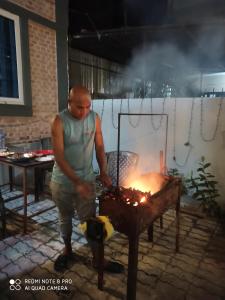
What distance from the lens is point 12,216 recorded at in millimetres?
4266

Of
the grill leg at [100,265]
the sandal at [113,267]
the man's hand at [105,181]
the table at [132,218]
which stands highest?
the man's hand at [105,181]

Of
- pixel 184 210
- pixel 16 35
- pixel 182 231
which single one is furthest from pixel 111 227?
pixel 16 35

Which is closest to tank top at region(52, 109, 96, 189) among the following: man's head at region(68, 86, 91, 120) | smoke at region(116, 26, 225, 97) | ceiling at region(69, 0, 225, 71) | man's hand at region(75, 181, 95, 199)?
man's head at region(68, 86, 91, 120)

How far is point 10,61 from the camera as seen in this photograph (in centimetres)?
549

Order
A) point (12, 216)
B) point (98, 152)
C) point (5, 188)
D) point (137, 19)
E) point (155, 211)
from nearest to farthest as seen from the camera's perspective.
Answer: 1. point (155, 211)
2. point (98, 152)
3. point (12, 216)
4. point (5, 188)
5. point (137, 19)

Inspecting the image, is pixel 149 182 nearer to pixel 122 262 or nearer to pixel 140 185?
pixel 140 185

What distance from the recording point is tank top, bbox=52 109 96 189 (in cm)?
255

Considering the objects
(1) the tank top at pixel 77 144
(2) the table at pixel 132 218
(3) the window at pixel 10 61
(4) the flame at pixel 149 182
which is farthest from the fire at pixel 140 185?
(3) the window at pixel 10 61

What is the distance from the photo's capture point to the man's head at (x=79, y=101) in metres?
2.43

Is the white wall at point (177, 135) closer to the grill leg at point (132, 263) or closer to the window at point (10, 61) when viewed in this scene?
the window at point (10, 61)

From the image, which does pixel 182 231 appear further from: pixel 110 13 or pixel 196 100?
pixel 110 13

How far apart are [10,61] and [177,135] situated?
395 cm

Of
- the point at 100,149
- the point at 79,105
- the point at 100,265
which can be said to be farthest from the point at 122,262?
the point at 79,105

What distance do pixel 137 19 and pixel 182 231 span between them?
20.9 feet
